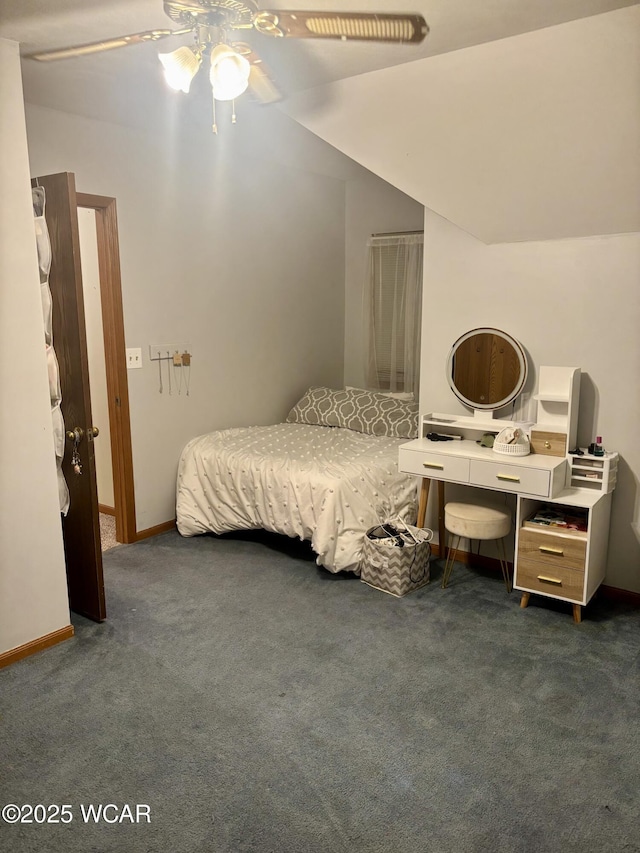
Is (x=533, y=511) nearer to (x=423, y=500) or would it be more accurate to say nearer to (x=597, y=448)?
(x=597, y=448)

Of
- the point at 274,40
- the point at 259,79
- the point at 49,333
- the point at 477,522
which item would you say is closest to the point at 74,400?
the point at 49,333

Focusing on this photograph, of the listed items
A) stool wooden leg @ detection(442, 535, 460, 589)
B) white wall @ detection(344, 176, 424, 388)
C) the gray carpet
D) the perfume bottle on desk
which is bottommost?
the gray carpet

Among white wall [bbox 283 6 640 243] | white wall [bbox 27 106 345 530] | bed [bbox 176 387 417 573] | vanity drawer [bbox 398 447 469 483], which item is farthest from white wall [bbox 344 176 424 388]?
vanity drawer [bbox 398 447 469 483]

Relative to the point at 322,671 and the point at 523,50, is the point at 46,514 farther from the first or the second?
the point at 523,50

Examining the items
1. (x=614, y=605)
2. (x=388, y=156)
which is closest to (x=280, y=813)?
(x=614, y=605)

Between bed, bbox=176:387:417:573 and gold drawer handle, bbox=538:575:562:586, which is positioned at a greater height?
bed, bbox=176:387:417:573

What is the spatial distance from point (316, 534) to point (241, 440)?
1015 mm

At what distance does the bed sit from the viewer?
3.29m

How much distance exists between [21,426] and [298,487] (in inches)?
56.4

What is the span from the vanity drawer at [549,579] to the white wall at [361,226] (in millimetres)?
2534

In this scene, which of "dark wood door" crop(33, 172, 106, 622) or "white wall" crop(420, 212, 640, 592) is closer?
"dark wood door" crop(33, 172, 106, 622)

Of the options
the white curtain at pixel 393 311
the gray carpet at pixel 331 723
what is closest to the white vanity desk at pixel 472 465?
the gray carpet at pixel 331 723

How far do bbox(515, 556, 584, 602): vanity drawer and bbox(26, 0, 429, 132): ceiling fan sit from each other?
220 centimetres

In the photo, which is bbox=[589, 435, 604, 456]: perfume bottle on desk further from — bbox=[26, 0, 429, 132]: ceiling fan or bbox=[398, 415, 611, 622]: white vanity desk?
bbox=[26, 0, 429, 132]: ceiling fan
